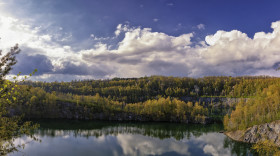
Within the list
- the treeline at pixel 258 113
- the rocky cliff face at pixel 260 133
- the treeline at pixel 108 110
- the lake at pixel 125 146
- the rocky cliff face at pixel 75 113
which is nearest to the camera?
the lake at pixel 125 146

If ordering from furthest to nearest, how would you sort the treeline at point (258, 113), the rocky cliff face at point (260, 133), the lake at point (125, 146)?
the treeline at point (258, 113) → the rocky cliff face at point (260, 133) → the lake at point (125, 146)

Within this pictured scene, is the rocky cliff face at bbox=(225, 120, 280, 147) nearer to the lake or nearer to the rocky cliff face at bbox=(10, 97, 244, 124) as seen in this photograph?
the lake

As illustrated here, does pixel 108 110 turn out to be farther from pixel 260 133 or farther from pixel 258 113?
pixel 260 133

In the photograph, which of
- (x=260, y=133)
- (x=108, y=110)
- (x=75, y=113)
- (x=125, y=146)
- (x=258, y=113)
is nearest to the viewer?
(x=125, y=146)

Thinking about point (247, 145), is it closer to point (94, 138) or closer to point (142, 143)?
point (142, 143)

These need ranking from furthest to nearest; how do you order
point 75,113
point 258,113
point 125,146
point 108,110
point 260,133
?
point 108,110 → point 75,113 → point 258,113 → point 260,133 → point 125,146

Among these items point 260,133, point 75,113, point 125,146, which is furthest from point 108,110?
point 260,133

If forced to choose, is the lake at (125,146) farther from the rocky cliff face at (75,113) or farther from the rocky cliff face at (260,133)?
the rocky cliff face at (75,113)

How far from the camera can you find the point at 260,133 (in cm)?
8575

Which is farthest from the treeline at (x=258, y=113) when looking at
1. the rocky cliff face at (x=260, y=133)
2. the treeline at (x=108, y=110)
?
the treeline at (x=108, y=110)

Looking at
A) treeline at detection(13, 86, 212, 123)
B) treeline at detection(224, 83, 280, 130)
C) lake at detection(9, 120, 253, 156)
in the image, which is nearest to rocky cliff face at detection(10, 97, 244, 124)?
treeline at detection(13, 86, 212, 123)

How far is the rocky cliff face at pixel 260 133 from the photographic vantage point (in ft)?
262

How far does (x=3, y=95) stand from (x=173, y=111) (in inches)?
6429

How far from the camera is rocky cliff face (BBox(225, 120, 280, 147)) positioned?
262 feet
